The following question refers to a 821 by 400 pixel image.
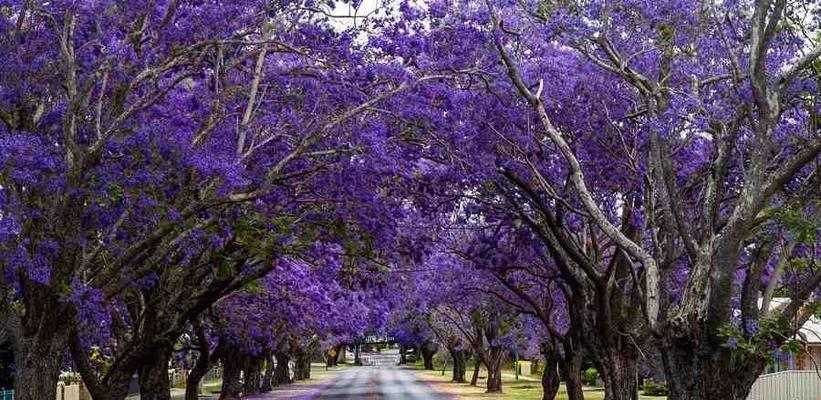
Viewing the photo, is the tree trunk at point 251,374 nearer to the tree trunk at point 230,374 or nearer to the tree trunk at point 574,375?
the tree trunk at point 230,374

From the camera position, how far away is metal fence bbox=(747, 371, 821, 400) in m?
30.6

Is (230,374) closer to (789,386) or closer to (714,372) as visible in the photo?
(789,386)

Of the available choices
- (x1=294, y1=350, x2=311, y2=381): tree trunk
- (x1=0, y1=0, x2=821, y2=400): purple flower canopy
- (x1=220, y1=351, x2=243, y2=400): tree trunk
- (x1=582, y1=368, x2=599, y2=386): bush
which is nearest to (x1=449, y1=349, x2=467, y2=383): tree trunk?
(x1=582, y1=368, x2=599, y2=386): bush

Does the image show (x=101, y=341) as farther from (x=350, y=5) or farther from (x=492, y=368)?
(x=492, y=368)

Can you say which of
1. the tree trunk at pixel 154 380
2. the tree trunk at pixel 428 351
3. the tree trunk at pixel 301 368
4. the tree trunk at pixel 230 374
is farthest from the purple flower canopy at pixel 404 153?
the tree trunk at pixel 428 351

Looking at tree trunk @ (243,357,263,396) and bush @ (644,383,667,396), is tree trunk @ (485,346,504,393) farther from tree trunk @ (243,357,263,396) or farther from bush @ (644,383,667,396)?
tree trunk @ (243,357,263,396)

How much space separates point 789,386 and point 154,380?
1916 centimetres

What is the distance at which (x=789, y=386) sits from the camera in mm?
31359

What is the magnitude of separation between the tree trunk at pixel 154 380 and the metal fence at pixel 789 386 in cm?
1720

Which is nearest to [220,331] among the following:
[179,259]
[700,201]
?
[179,259]

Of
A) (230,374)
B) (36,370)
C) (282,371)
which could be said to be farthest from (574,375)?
(282,371)

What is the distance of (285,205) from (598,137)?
6.13 meters

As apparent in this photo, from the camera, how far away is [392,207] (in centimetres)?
2075

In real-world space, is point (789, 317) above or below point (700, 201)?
below
